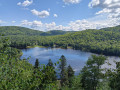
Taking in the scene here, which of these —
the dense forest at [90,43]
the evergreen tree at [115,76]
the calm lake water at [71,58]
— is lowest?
the calm lake water at [71,58]

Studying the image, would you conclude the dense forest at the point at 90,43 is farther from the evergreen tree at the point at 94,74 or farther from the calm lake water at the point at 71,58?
the evergreen tree at the point at 94,74

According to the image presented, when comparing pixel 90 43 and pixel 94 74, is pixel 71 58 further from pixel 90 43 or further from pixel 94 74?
pixel 90 43

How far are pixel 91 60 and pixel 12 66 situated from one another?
15.1m

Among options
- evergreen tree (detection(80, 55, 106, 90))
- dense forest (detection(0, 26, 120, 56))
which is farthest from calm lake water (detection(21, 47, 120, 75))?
evergreen tree (detection(80, 55, 106, 90))

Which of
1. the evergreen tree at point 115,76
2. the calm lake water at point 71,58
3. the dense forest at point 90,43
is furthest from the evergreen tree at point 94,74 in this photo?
the dense forest at point 90,43

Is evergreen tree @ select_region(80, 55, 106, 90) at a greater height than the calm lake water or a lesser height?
greater

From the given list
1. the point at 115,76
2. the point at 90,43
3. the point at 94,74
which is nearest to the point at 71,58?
the point at 94,74

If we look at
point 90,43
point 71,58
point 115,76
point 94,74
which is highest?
point 115,76

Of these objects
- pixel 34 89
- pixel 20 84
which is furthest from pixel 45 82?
pixel 20 84

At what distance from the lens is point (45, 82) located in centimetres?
332

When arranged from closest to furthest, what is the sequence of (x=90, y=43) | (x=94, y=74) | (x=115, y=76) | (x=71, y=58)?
(x=115, y=76)
(x=94, y=74)
(x=71, y=58)
(x=90, y=43)

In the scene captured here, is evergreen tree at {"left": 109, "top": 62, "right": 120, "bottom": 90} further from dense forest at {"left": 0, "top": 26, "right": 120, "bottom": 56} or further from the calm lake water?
dense forest at {"left": 0, "top": 26, "right": 120, "bottom": 56}

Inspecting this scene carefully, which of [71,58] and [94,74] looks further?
[71,58]

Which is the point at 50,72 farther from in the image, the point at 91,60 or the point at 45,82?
the point at 91,60
